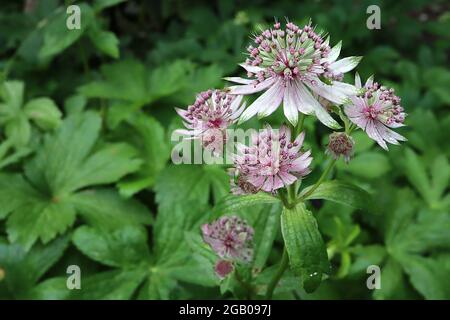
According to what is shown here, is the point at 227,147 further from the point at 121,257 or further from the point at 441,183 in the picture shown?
the point at 441,183

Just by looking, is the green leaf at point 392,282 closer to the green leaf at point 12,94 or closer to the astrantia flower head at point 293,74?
the astrantia flower head at point 293,74

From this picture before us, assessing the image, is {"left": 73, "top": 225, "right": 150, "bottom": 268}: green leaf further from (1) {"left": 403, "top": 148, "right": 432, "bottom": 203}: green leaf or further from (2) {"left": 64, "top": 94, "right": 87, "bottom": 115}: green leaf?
(1) {"left": 403, "top": 148, "right": 432, "bottom": 203}: green leaf

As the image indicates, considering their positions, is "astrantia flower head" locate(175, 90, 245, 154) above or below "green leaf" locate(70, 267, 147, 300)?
above

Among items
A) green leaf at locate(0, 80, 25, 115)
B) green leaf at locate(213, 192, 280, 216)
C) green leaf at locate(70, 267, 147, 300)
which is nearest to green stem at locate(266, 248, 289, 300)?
green leaf at locate(213, 192, 280, 216)

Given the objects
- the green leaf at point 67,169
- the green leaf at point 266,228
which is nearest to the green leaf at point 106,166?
the green leaf at point 67,169

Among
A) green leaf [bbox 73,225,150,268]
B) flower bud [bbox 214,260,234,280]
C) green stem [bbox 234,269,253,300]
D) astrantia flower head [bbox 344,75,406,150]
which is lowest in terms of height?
green stem [bbox 234,269,253,300]
